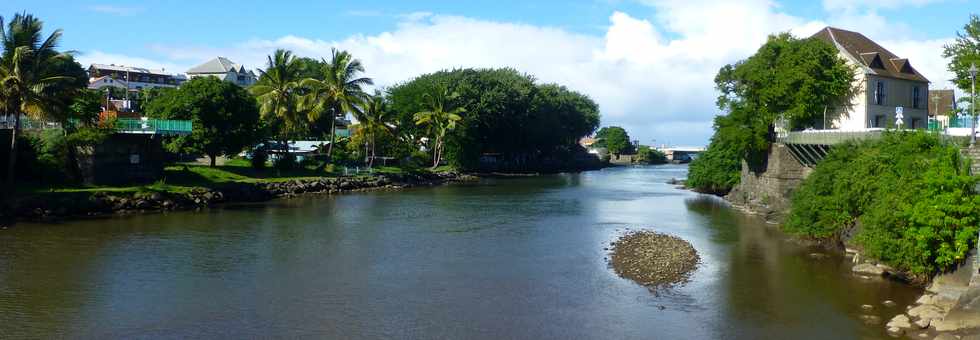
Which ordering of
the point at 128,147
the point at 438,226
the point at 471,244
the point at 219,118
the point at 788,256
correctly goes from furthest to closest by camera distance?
the point at 219,118
the point at 128,147
the point at 438,226
the point at 471,244
the point at 788,256

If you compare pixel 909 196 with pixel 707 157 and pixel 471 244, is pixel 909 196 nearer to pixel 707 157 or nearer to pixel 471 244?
pixel 471 244

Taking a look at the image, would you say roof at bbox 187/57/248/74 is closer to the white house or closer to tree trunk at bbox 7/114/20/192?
the white house

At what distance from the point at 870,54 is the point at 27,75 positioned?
Answer: 53.7m

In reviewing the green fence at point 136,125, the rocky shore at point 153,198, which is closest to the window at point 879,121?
the rocky shore at point 153,198

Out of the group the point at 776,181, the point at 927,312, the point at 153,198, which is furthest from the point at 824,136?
the point at 153,198

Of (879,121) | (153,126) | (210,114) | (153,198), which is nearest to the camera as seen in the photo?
(153,198)

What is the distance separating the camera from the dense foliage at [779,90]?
1948 inches

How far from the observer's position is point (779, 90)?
5019 centimetres

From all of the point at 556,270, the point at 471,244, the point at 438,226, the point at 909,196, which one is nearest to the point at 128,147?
the point at 438,226

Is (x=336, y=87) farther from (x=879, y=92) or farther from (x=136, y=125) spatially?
(x=879, y=92)

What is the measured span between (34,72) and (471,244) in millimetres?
27604

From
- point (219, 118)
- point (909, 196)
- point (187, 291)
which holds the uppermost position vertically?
point (219, 118)

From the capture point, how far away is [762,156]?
52719 millimetres

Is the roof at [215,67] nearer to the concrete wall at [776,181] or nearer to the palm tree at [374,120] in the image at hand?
the palm tree at [374,120]
